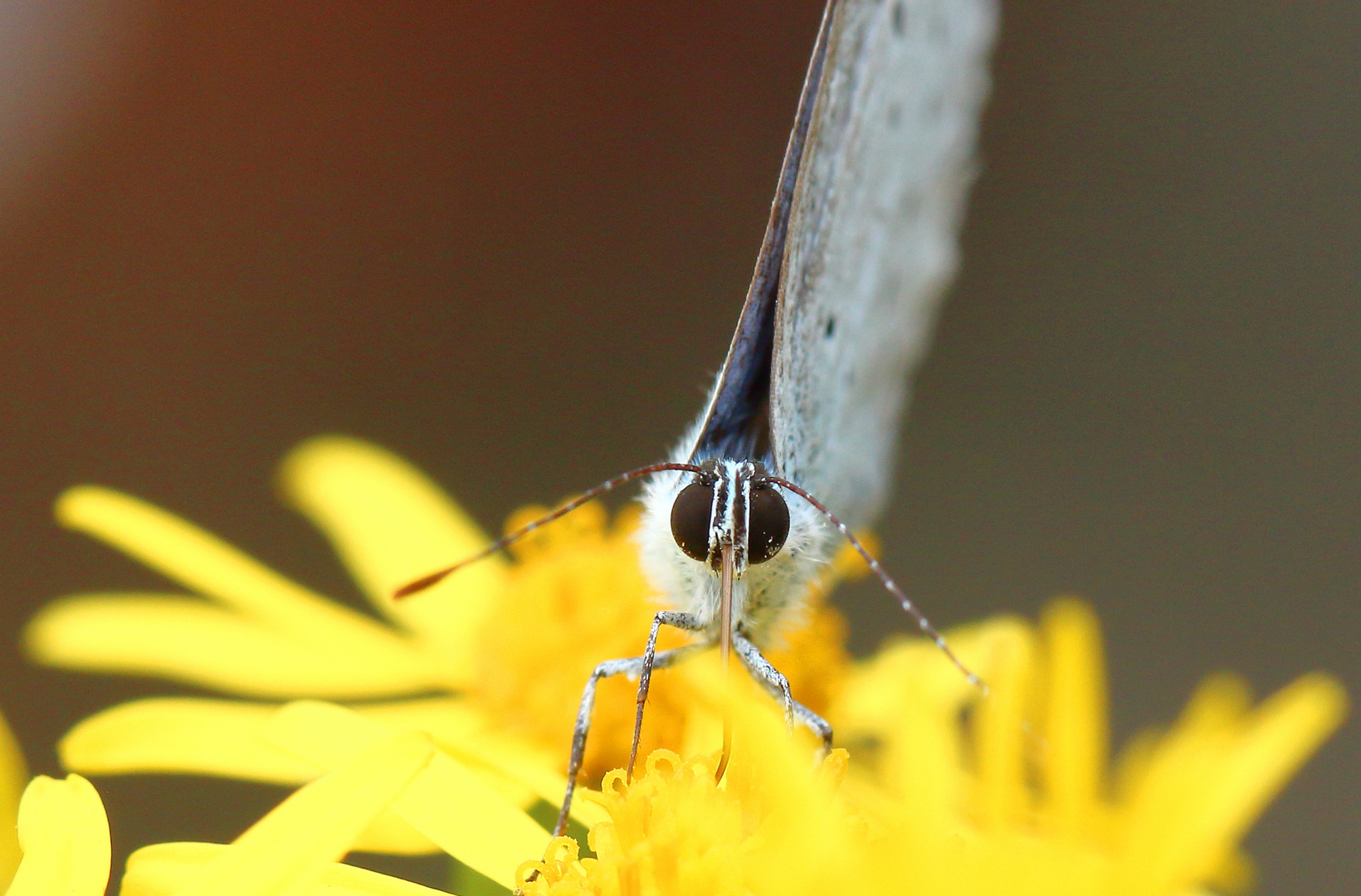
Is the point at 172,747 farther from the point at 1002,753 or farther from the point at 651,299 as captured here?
the point at 651,299

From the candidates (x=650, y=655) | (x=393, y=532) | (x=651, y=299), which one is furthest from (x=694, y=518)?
(x=651, y=299)

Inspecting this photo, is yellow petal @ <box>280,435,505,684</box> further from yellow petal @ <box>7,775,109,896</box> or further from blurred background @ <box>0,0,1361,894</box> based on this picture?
yellow petal @ <box>7,775,109,896</box>

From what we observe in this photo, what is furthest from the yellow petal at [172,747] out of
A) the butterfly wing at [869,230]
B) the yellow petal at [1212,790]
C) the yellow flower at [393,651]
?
the yellow petal at [1212,790]

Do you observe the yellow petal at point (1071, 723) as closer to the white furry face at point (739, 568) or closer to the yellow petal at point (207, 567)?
the white furry face at point (739, 568)

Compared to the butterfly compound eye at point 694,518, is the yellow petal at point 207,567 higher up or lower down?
higher up

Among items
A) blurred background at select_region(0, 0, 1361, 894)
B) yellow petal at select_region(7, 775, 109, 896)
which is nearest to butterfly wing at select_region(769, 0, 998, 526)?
yellow petal at select_region(7, 775, 109, 896)
